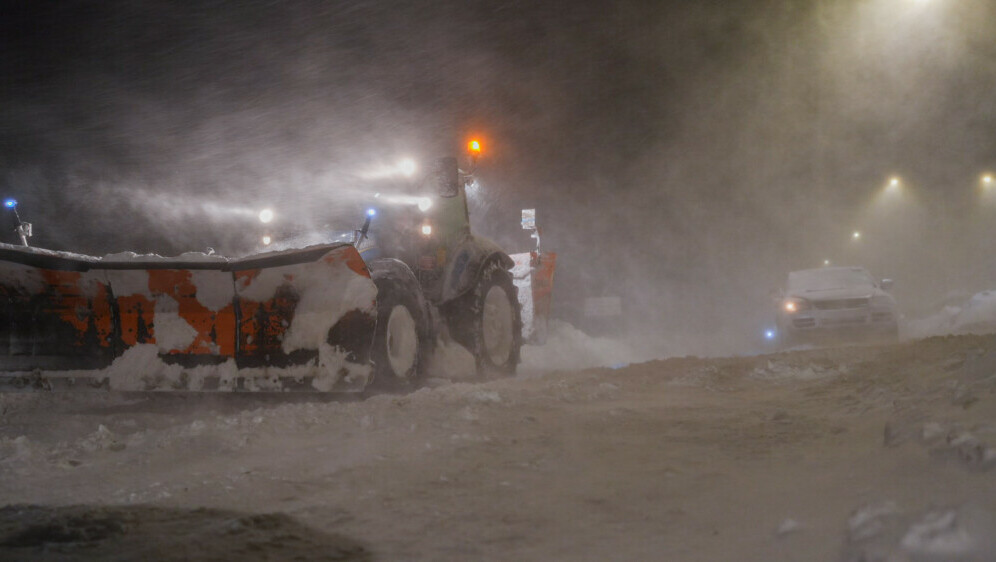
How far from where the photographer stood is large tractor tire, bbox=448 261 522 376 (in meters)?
7.91

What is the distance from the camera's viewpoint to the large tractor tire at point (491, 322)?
26.0 ft

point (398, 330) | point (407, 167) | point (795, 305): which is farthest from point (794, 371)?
point (795, 305)

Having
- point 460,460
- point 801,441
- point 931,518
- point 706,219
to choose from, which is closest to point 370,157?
point 460,460

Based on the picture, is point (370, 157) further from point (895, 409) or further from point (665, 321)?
point (665, 321)

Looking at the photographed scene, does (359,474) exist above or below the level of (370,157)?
below

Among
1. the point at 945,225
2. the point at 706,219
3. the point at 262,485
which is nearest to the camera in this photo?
the point at 262,485

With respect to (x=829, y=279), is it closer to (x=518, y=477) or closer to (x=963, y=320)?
(x=963, y=320)

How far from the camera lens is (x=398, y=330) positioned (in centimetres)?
686

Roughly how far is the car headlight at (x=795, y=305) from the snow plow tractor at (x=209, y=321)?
25.4 ft

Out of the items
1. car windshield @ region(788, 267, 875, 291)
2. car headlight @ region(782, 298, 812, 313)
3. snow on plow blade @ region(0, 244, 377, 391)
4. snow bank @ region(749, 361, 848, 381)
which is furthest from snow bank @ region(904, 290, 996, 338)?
snow on plow blade @ region(0, 244, 377, 391)

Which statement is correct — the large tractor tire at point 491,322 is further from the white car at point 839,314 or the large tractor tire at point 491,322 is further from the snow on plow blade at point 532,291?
the white car at point 839,314

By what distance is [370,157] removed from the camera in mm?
8273

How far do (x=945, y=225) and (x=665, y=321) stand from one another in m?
31.5

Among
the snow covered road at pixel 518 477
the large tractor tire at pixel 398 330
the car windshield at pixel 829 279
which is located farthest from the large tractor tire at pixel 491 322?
the car windshield at pixel 829 279
